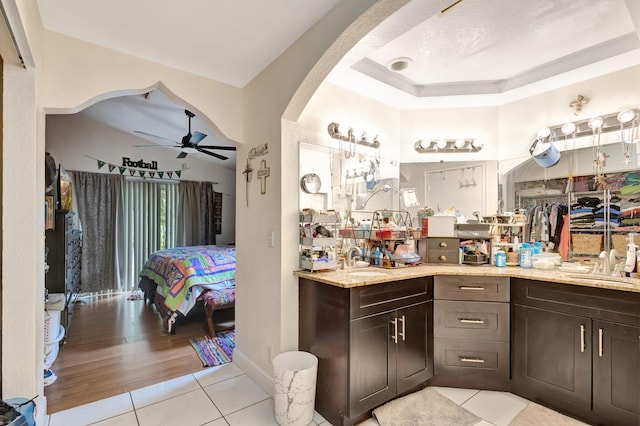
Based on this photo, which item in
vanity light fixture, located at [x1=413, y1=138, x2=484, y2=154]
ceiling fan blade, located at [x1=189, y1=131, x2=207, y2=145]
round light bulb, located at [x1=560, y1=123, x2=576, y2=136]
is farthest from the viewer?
ceiling fan blade, located at [x1=189, y1=131, x2=207, y2=145]

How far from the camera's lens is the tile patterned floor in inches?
78.7

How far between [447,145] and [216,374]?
10.0ft

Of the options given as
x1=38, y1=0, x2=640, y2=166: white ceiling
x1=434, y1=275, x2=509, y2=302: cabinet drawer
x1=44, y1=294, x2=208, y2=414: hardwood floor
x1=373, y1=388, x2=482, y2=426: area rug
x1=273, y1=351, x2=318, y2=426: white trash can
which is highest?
x1=38, y1=0, x2=640, y2=166: white ceiling

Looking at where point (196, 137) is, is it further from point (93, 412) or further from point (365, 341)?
point (365, 341)

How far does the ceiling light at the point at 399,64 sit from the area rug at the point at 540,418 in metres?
Answer: 2.67

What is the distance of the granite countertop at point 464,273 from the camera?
74.6 inches

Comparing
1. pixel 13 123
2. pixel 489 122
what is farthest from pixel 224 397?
pixel 489 122

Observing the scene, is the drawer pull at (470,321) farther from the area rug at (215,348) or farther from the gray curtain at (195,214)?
the gray curtain at (195,214)

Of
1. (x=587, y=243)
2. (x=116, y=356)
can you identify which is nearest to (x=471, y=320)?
(x=587, y=243)

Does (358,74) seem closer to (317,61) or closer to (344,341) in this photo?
(317,61)

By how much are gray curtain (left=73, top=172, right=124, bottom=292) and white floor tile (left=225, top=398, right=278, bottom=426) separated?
4694 mm

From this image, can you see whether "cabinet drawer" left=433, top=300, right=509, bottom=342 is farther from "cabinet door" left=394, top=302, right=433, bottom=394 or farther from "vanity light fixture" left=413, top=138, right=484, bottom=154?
"vanity light fixture" left=413, top=138, right=484, bottom=154

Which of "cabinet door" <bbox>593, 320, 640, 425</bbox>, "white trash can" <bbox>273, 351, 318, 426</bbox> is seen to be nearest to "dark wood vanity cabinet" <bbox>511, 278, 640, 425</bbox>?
"cabinet door" <bbox>593, 320, 640, 425</bbox>

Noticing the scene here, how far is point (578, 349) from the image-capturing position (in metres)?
1.98
